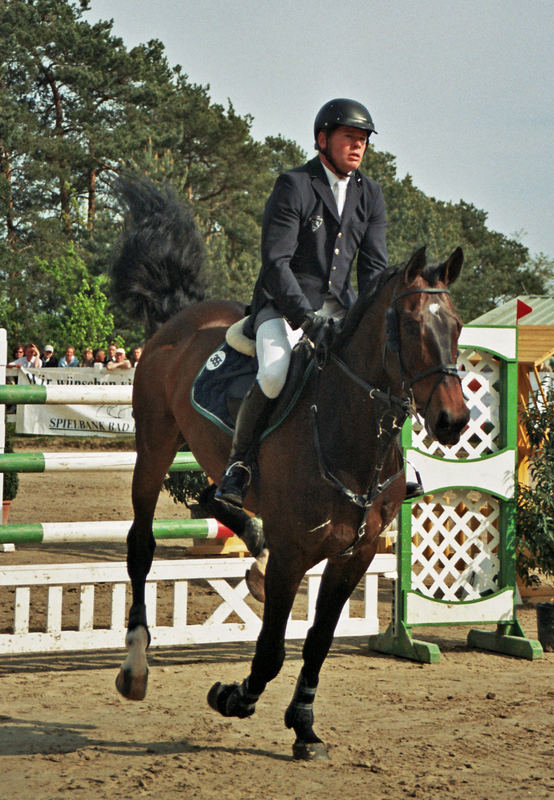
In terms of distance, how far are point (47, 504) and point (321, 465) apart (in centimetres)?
1036

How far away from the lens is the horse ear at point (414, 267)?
3980 millimetres

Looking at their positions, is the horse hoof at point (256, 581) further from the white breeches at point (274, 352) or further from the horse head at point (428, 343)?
the horse head at point (428, 343)

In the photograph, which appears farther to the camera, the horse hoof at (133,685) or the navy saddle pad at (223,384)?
the horse hoof at (133,685)

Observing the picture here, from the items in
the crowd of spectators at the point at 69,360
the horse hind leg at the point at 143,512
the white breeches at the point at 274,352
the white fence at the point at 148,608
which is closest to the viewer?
the white breeches at the point at 274,352

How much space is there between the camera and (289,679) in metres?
6.12

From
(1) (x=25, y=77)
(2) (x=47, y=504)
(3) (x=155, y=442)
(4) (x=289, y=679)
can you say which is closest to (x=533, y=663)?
(4) (x=289, y=679)

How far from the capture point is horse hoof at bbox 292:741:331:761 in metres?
4.43

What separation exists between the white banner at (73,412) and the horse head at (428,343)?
529 inches

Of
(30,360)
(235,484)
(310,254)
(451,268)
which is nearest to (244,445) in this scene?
(235,484)

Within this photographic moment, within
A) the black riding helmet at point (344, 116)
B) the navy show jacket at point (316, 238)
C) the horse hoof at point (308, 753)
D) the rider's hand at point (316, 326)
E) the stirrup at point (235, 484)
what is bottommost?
the horse hoof at point (308, 753)

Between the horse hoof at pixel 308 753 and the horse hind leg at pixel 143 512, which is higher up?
the horse hind leg at pixel 143 512

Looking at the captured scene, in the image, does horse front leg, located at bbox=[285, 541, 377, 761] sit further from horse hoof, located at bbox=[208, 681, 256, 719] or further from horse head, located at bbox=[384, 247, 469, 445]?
horse head, located at bbox=[384, 247, 469, 445]

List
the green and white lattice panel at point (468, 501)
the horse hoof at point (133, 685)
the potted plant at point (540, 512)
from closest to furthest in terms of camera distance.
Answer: the horse hoof at point (133, 685)
the green and white lattice panel at point (468, 501)
the potted plant at point (540, 512)

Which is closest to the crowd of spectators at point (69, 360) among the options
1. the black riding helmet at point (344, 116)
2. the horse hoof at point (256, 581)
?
the horse hoof at point (256, 581)
